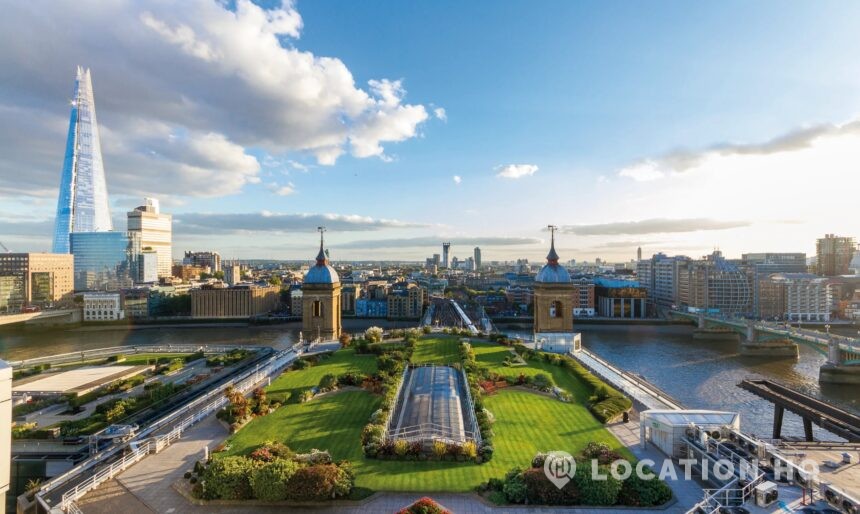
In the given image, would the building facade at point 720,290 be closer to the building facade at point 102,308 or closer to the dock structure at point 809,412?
the dock structure at point 809,412

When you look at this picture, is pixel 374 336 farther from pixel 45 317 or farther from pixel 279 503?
pixel 45 317

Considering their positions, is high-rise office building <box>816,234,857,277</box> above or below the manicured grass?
above

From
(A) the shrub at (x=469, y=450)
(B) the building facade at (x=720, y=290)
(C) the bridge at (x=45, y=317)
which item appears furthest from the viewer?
(B) the building facade at (x=720, y=290)

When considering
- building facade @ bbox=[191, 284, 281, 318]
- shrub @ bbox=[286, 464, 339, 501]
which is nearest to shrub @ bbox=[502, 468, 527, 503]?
shrub @ bbox=[286, 464, 339, 501]

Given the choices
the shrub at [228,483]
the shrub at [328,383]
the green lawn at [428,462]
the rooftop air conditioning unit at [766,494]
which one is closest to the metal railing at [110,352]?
the shrub at [328,383]

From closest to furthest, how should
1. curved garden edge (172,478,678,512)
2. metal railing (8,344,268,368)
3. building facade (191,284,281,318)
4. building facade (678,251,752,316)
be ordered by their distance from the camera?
1. curved garden edge (172,478,678,512)
2. metal railing (8,344,268,368)
3. building facade (678,251,752,316)
4. building facade (191,284,281,318)

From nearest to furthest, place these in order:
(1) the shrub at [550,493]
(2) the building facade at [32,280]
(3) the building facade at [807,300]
→ (1) the shrub at [550,493] < (3) the building facade at [807,300] < (2) the building facade at [32,280]

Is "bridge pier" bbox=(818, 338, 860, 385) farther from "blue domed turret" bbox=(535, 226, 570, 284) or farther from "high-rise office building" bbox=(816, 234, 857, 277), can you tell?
"high-rise office building" bbox=(816, 234, 857, 277)
